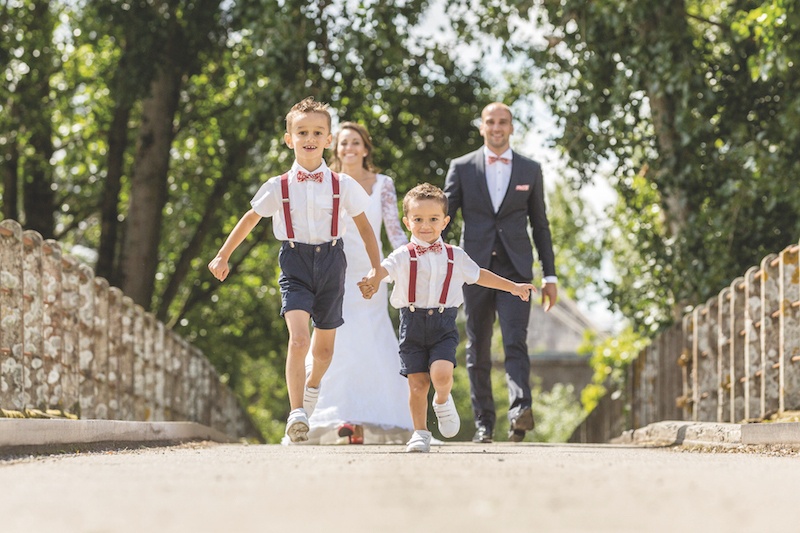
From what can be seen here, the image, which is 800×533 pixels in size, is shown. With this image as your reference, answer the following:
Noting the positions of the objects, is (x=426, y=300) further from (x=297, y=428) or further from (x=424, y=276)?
(x=297, y=428)

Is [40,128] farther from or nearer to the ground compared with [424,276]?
farther from the ground

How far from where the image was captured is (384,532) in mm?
3520

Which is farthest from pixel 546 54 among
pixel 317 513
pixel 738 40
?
pixel 317 513

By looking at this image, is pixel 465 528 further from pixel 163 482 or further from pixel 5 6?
pixel 5 6

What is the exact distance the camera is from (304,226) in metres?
8.46

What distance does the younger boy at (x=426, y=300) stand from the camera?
8289mm

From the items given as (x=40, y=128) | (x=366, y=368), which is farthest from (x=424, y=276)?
(x=40, y=128)

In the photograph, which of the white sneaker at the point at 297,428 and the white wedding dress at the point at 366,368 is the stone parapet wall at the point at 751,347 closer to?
the white wedding dress at the point at 366,368

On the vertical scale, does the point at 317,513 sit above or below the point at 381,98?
below

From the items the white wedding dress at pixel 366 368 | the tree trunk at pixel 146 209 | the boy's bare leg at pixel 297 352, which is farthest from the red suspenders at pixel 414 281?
the tree trunk at pixel 146 209

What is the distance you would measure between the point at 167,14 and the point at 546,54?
6914mm

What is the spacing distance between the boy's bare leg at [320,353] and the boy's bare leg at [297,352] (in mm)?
330

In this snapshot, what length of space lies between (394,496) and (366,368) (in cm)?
680

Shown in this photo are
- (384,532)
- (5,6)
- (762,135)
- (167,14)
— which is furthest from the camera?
(5,6)
